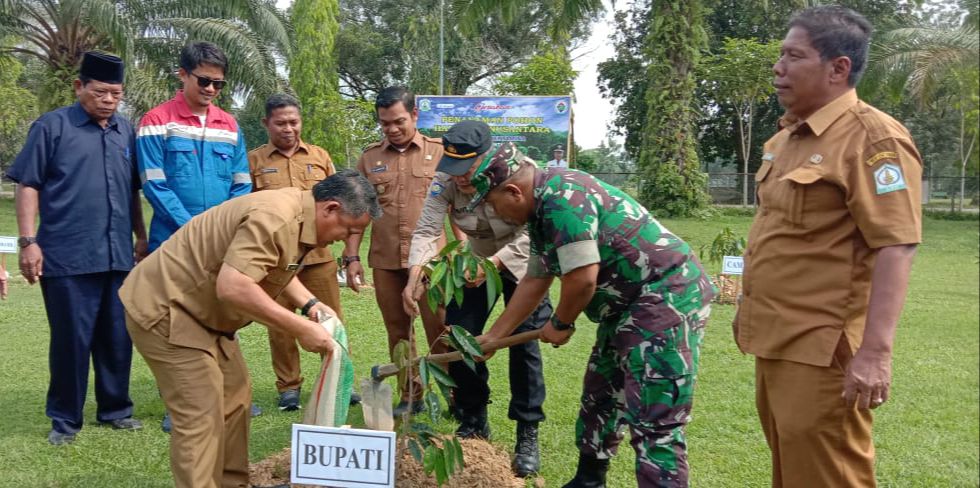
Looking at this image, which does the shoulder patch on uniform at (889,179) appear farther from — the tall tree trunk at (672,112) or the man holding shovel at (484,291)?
the tall tree trunk at (672,112)

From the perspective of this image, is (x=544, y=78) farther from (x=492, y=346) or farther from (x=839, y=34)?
(x=839, y=34)

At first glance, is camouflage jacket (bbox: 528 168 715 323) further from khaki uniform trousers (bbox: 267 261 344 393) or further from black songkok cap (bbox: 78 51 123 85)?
black songkok cap (bbox: 78 51 123 85)

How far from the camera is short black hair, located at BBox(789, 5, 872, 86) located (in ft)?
7.79

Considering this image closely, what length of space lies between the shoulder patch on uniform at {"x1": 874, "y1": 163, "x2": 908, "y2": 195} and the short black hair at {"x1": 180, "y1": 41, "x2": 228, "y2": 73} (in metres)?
3.37

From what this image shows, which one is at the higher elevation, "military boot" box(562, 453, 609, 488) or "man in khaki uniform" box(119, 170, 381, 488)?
"man in khaki uniform" box(119, 170, 381, 488)

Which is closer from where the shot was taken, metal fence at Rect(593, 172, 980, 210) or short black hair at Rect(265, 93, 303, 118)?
short black hair at Rect(265, 93, 303, 118)

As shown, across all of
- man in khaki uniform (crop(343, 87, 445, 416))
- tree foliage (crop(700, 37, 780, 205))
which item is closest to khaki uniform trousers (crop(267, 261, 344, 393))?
man in khaki uniform (crop(343, 87, 445, 416))

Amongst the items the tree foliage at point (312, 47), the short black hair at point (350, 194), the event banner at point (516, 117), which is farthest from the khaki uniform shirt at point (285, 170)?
the tree foliage at point (312, 47)

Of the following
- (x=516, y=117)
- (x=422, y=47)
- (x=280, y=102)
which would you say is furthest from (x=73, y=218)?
(x=422, y=47)

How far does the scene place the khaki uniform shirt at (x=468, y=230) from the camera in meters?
3.93

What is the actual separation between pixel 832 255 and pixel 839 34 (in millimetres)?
652

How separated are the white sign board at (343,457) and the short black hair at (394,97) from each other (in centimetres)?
234

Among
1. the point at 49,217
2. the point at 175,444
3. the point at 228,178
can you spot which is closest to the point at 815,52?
the point at 175,444

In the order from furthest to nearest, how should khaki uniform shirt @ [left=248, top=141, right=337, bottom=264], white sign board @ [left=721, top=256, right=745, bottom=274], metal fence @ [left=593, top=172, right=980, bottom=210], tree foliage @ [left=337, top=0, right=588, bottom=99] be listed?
tree foliage @ [left=337, top=0, right=588, bottom=99] < metal fence @ [left=593, top=172, right=980, bottom=210] < white sign board @ [left=721, top=256, right=745, bottom=274] < khaki uniform shirt @ [left=248, top=141, right=337, bottom=264]
